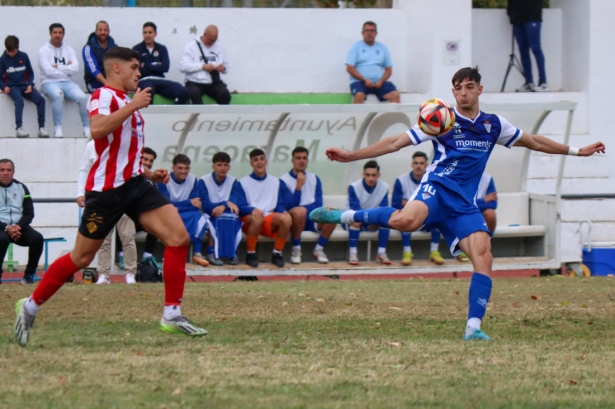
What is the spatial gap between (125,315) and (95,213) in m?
1.70

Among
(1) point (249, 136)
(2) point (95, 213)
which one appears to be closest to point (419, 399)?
(2) point (95, 213)

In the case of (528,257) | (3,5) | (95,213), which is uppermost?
(3,5)

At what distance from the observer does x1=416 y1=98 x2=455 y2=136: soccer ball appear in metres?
6.61

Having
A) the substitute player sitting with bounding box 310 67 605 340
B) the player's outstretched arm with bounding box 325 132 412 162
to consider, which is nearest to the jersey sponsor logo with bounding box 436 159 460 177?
the substitute player sitting with bounding box 310 67 605 340

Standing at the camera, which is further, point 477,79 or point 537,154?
point 537,154

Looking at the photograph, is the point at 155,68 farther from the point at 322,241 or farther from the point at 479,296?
the point at 479,296

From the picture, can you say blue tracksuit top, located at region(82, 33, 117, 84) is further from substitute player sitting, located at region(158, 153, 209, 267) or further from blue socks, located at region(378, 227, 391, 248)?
blue socks, located at region(378, 227, 391, 248)

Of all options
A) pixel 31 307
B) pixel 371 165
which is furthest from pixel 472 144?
pixel 371 165

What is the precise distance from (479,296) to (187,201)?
6860 mm

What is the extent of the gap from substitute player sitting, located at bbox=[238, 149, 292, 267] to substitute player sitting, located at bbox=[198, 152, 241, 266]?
5.7 inches

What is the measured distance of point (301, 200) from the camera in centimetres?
1302

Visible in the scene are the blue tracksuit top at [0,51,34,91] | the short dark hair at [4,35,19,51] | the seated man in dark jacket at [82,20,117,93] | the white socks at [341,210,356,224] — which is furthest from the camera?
the seated man in dark jacket at [82,20,117,93]

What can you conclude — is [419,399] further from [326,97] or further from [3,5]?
[3,5]

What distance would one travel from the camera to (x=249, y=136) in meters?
13.4
